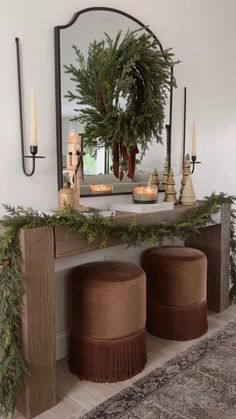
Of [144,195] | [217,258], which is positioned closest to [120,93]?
[144,195]

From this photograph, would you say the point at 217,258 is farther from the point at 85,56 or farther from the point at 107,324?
the point at 85,56

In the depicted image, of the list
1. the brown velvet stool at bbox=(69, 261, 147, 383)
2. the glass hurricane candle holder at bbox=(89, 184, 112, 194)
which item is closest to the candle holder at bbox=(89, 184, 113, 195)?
the glass hurricane candle holder at bbox=(89, 184, 112, 194)

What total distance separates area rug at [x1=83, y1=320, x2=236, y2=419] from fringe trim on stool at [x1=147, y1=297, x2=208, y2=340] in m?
0.15

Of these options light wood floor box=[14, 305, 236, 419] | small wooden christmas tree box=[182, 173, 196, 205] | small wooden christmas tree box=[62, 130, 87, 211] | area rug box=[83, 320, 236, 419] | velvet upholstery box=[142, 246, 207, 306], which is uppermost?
small wooden christmas tree box=[62, 130, 87, 211]

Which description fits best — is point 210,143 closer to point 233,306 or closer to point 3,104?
point 233,306

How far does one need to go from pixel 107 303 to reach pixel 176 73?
5.83 ft

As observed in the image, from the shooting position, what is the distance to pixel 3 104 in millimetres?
1687

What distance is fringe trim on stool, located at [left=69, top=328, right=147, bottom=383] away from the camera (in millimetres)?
1762

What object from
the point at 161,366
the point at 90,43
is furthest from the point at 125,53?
the point at 161,366

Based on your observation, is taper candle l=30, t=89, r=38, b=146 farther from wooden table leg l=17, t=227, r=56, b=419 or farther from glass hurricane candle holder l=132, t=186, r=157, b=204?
glass hurricane candle holder l=132, t=186, r=157, b=204

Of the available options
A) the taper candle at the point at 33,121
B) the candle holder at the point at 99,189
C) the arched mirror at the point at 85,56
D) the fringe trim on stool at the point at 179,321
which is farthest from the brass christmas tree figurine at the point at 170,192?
the taper candle at the point at 33,121

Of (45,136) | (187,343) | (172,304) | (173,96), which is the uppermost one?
(173,96)

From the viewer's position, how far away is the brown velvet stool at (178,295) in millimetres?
2189

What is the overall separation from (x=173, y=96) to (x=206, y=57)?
0.55m
